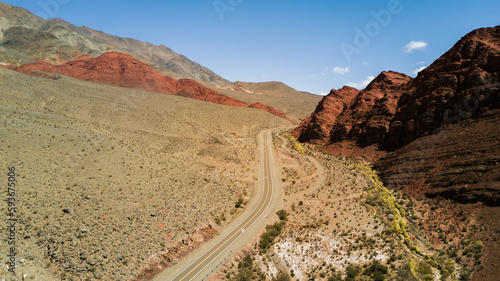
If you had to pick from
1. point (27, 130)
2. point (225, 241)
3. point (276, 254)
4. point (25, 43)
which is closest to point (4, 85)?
point (27, 130)

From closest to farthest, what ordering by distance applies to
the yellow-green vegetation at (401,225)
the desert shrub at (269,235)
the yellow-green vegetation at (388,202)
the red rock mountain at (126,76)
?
the yellow-green vegetation at (401,225) → the yellow-green vegetation at (388,202) → the desert shrub at (269,235) → the red rock mountain at (126,76)

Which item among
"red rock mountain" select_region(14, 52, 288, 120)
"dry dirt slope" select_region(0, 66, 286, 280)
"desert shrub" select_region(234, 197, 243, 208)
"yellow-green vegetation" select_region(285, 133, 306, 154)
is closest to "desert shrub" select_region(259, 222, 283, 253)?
"dry dirt slope" select_region(0, 66, 286, 280)

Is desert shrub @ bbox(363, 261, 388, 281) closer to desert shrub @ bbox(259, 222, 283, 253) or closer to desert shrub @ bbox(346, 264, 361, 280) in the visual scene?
desert shrub @ bbox(346, 264, 361, 280)

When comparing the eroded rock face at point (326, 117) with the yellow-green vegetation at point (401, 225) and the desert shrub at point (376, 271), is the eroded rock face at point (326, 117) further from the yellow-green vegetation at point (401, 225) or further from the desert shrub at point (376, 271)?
the desert shrub at point (376, 271)

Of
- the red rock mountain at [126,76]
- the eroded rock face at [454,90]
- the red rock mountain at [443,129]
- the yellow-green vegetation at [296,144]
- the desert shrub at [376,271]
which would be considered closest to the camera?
the desert shrub at [376,271]

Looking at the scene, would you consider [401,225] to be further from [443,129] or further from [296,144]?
[296,144]

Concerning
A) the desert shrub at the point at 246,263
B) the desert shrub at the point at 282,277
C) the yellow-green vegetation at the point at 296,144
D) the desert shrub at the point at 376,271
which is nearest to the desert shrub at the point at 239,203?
the desert shrub at the point at 246,263
